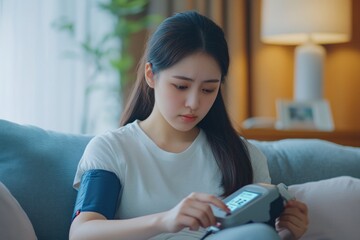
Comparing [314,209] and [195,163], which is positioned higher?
[195,163]

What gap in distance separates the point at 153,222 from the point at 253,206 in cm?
20

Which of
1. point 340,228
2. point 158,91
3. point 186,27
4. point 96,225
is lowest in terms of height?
point 340,228

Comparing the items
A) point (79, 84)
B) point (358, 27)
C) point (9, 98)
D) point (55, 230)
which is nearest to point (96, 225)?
point (55, 230)

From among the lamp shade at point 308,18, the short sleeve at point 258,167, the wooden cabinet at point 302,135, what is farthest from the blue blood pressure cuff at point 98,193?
the lamp shade at point 308,18

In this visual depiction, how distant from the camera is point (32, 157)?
1714 millimetres

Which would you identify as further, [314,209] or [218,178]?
[314,209]

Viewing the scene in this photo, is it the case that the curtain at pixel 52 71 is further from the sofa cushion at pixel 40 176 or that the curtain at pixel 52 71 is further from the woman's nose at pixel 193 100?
the woman's nose at pixel 193 100

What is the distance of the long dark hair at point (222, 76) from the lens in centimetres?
153

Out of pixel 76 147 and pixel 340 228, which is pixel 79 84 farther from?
pixel 340 228

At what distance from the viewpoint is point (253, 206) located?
127cm

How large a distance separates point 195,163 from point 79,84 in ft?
5.56

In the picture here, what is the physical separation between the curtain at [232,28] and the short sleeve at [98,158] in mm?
1867

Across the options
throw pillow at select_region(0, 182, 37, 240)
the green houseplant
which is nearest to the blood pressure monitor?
throw pillow at select_region(0, 182, 37, 240)

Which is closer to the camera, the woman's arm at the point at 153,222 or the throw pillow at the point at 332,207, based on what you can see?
the woman's arm at the point at 153,222
